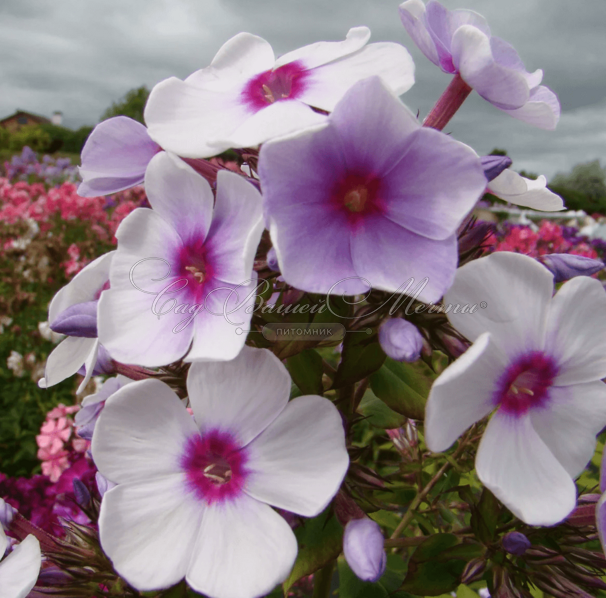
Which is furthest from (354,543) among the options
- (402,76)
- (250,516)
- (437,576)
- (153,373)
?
(402,76)

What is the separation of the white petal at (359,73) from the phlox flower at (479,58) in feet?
0.27

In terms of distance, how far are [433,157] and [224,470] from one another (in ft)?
1.38

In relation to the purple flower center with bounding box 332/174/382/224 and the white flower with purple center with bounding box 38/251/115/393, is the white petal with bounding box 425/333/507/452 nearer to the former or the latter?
the purple flower center with bounding box 332/174/382/224

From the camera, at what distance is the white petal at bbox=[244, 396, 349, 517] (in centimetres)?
55

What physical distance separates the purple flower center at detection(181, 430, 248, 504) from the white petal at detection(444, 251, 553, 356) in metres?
0.28

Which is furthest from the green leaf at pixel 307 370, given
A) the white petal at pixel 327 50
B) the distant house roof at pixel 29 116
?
the distant house roof at pixel 29 116

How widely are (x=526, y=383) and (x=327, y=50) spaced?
18.7 inches

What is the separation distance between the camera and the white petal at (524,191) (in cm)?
71

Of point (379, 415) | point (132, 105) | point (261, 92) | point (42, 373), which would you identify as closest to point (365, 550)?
point (379, 415)

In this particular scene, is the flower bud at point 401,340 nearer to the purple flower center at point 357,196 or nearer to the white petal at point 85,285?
the purple flower center at point 357,196

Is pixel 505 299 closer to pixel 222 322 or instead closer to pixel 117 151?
pixel 222 322

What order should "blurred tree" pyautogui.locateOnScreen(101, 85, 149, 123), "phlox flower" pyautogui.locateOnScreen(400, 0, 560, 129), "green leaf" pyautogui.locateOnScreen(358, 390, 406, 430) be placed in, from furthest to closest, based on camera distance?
"blurred tree" pyautogui.locateOnScreen(101, 85, 149, 123) → "green leaf" pyautogui.locateOnScreen(358, 390, 406, 430) → "phlox flower" pyautogui.locateOnScreen(400, 0, 560, 129)

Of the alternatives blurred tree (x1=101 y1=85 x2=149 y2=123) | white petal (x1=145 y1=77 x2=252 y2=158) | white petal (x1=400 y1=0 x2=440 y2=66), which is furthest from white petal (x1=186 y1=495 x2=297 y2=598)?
blurred tree (x1=101 y1=85 x2=149 y2=123)

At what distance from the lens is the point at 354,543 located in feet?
1.89
